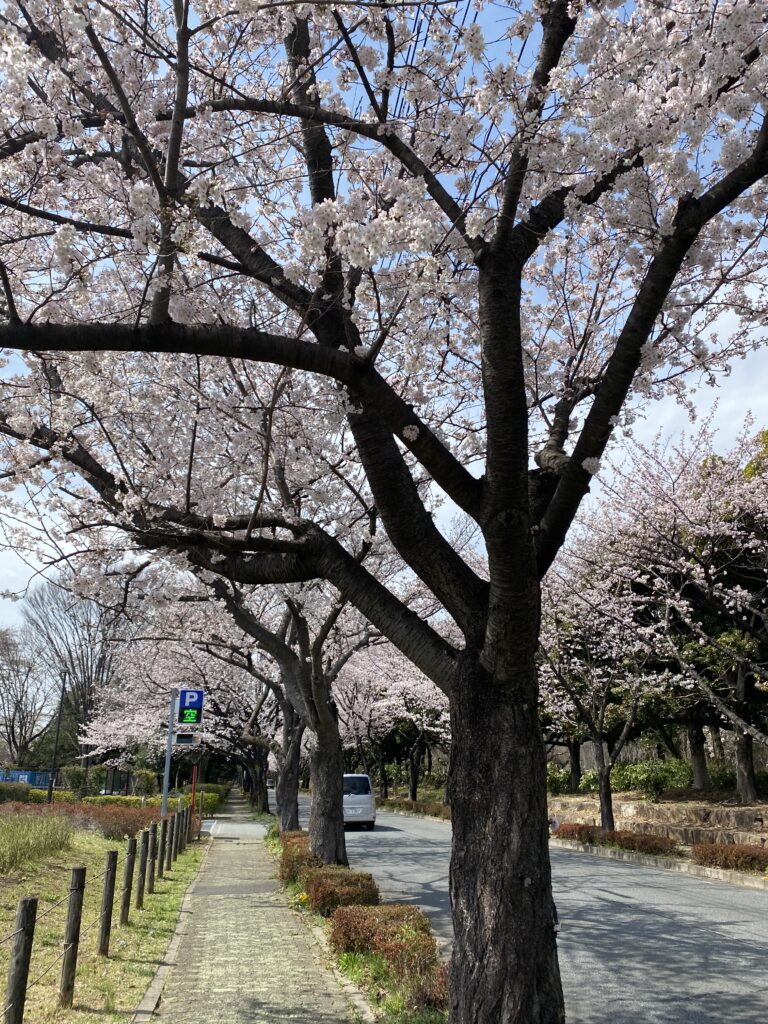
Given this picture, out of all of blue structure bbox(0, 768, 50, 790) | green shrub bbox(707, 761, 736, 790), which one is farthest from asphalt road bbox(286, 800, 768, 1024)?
blue structure bbox(0, 768, 50, 790)

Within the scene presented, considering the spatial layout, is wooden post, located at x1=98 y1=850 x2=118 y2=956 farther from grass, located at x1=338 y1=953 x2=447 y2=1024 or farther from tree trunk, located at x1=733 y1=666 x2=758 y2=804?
tree trunk, located at x1=733 y1=666 x2=758 y2=804

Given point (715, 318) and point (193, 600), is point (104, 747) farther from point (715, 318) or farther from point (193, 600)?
point (715, 318)

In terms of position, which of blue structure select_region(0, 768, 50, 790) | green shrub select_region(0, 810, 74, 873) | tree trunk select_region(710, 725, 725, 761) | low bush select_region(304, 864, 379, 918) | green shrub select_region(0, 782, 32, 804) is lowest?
low bush select_region(304, 864, 379, 918)

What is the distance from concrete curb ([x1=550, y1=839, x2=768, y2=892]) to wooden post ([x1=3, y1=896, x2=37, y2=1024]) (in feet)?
40.5

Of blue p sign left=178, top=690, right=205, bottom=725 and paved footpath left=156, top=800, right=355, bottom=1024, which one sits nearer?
paved footpath left=156, top=800, right=355, bottom=1024

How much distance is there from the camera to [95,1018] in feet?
18.0

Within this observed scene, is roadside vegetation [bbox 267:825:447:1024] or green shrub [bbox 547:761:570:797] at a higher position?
green shrub [bbox 547:761:570:797]

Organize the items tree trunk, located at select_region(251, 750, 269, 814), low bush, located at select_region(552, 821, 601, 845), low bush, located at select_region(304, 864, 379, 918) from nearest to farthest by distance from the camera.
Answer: low bush, located at select_region(304, 864, 379, 918), low bush, located at select_region(552, 821, 601, 845), tree trunk, located at select_region(251, 750, 269, 814)

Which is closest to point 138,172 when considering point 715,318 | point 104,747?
point 715,318

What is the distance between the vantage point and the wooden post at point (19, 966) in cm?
447

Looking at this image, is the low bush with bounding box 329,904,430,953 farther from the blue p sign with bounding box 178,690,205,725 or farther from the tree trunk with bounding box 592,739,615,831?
the tree trunk with bounding box 592,739,615,831

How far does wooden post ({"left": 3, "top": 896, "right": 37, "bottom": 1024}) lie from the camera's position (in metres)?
4.47

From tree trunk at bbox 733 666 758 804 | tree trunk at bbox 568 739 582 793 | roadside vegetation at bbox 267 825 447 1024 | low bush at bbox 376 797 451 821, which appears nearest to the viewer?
roadside vegetation at bbox 267 825 447 1024

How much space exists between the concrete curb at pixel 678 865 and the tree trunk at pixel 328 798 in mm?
7041
